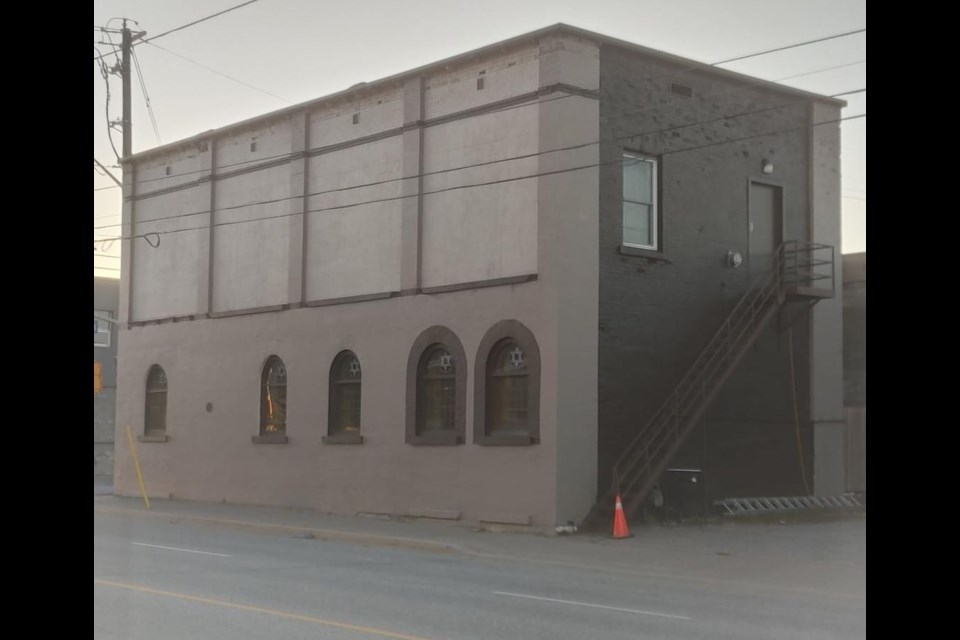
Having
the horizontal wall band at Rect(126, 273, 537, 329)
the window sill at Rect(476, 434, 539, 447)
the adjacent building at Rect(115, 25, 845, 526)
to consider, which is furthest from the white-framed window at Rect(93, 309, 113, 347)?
the window sill at Rect(476, 434, 539, 447)

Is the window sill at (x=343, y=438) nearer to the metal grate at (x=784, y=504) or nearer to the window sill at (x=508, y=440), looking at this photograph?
the window sill at (x=508, y=440)

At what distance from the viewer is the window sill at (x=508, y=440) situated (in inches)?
722

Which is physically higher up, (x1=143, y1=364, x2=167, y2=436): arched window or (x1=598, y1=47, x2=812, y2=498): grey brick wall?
(x1=598, y1=47, x2=812, y2=498): grey brick wall

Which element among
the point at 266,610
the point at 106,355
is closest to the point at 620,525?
the point at 266,610

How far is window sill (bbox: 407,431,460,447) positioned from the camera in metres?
19.3

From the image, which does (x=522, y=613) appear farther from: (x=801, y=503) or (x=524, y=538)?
(x=524, y=538)

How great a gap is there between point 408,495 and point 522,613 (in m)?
9.64

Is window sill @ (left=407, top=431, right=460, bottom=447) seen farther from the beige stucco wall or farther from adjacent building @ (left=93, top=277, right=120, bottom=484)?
adjacent building @ (left=93, top=277, right=120, bottom=484)

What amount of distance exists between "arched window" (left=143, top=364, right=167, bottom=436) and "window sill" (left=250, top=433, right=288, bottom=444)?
170cm

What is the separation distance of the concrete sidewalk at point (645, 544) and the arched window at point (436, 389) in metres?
1.56

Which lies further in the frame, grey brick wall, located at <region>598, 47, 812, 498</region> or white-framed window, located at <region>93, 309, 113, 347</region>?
grey brick wall, located at <region>598, 47, 812, 498</region>

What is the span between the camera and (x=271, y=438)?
1091 cm

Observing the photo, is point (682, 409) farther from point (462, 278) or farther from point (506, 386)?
point (462, 278)

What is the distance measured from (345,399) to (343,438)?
2.08ft
